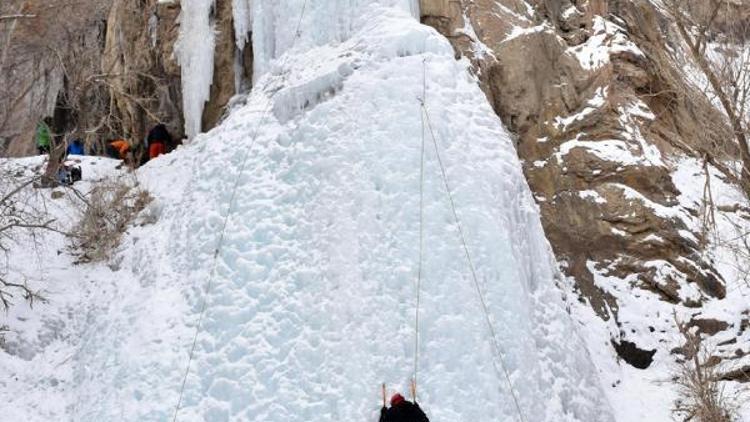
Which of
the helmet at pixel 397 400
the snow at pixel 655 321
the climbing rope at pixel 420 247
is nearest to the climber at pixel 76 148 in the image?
the climbing rope at pixel 420 247

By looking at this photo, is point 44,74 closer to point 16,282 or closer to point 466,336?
point 16,282

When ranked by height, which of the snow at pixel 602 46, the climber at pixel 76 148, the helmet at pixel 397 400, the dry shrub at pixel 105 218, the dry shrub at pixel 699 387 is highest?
the snow at pixel 602 46

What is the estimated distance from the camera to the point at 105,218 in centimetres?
1259

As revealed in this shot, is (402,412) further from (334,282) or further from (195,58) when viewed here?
(195,58)

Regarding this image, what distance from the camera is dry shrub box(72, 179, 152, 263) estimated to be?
1225 cm

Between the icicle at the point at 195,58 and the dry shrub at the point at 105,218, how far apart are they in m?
1.55

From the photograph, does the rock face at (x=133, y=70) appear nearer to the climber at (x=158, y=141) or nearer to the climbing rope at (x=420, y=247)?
the climber at (x=158, y=141)

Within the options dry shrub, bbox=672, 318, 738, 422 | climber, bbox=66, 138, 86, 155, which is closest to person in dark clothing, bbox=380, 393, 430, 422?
dry shrub, bbox=672, 318, 738, 422

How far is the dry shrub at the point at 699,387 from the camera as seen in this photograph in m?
10.1

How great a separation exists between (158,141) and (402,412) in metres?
8.86

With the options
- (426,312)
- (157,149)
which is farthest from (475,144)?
(157,149)

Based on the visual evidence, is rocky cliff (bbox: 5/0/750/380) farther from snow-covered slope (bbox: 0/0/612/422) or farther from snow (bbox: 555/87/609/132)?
snow-covered slope (bbox: 0/0/612/422)

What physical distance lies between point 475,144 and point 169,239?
4.45 m

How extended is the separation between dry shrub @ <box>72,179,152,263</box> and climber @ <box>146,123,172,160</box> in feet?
5.02
